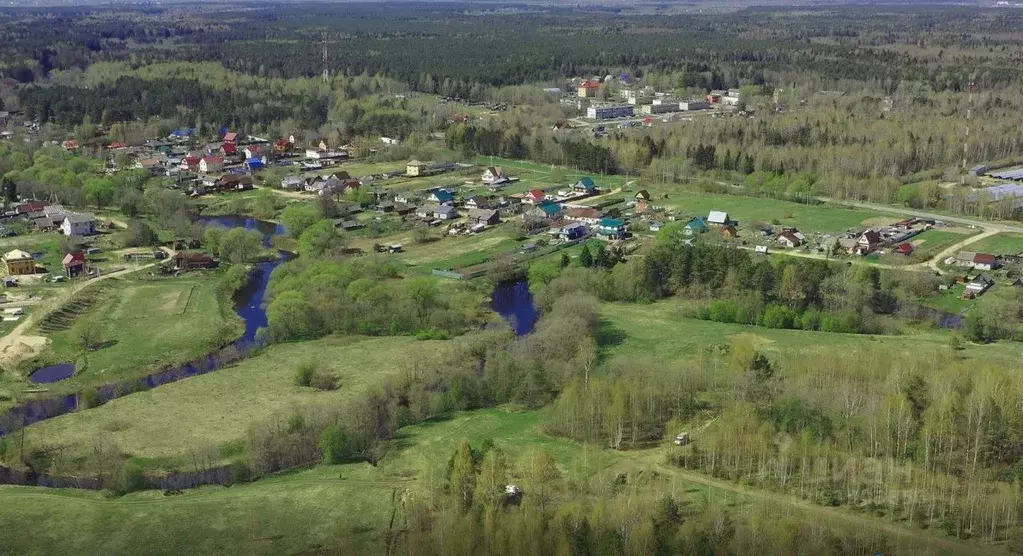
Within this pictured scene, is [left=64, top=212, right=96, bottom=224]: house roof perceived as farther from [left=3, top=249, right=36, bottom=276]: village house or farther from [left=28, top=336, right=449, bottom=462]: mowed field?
[left=28, top=336, right=449, bottom=462]: mowed field

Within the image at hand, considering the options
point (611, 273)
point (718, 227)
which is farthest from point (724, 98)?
point (611, 273)

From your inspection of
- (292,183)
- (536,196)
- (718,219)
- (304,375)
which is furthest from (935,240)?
(292,183)

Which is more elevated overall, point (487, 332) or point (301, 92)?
point (301, 92)

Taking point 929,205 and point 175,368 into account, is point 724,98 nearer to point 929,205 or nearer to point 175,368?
point 929,205

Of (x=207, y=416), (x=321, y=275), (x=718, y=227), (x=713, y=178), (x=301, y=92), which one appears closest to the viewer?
(x=207, y=416)

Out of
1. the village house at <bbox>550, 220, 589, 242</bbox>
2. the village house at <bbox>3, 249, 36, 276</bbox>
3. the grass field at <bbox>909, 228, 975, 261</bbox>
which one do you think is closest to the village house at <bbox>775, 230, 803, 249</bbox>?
the grass field at <bbox>909, 228, 975, 261</bbox>

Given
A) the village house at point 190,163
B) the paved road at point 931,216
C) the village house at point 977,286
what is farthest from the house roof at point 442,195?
the village house at point 977,286

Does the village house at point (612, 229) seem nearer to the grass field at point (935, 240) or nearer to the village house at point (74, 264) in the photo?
the grass field at point (935, 240)
